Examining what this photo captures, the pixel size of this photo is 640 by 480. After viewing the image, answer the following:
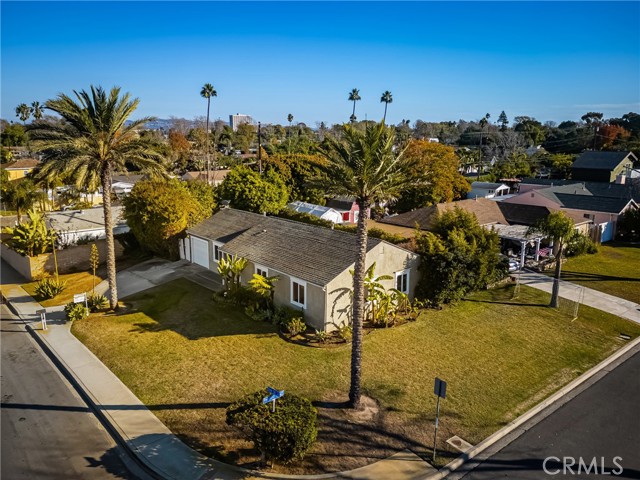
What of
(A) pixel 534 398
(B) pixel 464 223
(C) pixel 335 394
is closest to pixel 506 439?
(A) pixel 534 398

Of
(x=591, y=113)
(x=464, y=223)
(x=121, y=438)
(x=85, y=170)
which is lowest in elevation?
(x=121, y=438)

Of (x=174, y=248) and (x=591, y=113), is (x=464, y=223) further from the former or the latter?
(x=591, y=113)

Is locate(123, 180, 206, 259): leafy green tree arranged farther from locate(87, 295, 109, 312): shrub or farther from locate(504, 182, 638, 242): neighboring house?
locate(504, 182, 638, 242): neighboring house

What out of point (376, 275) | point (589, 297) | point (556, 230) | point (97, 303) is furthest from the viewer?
point (589, 297)

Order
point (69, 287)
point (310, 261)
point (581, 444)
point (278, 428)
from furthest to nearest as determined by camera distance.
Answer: point (69, 287), point (310, 261), point (581, 444), point (278, 428)

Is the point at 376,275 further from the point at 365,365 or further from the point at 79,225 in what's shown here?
the point at 79,225

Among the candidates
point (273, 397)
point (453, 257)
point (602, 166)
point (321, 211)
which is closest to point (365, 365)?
point (273, 397)
